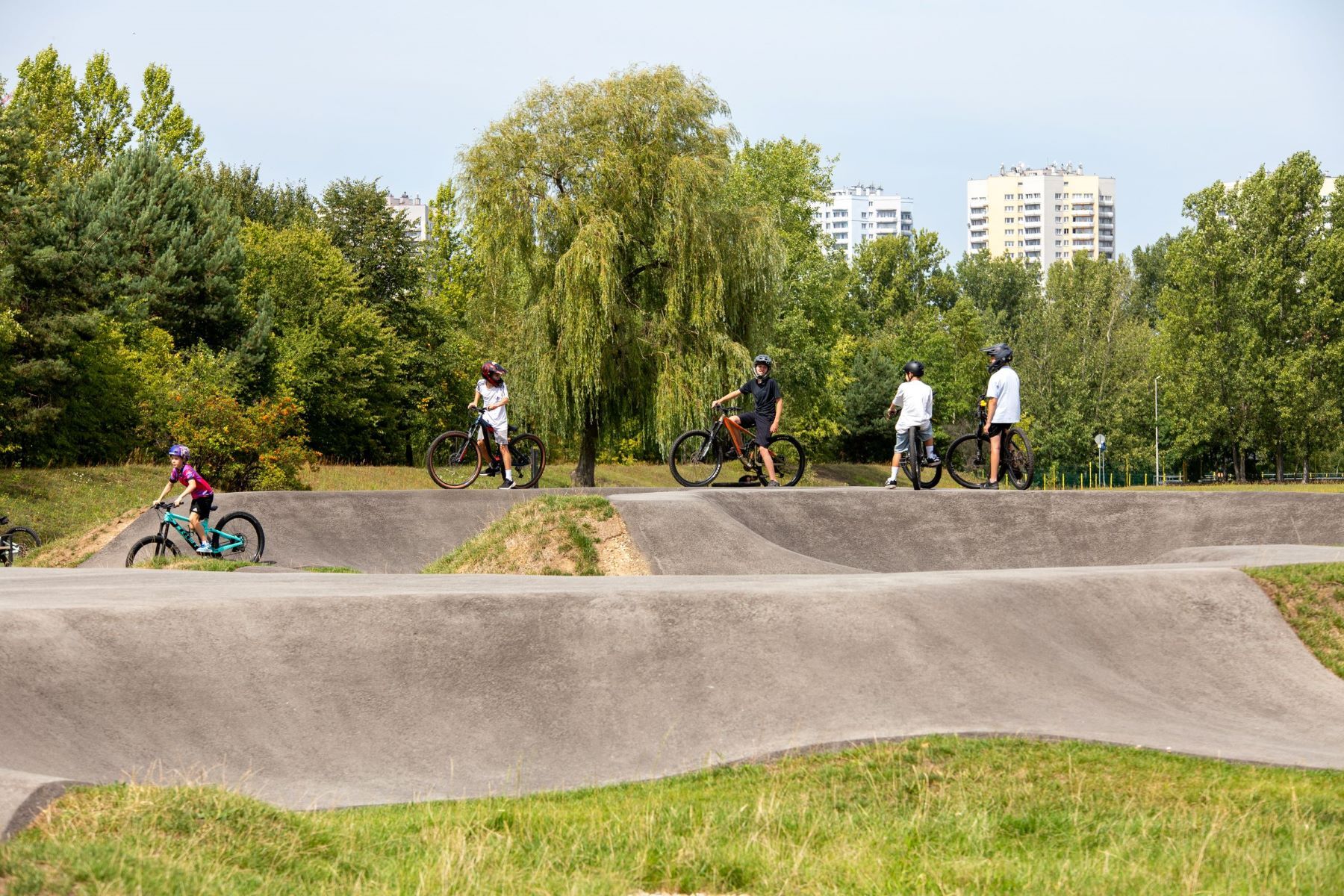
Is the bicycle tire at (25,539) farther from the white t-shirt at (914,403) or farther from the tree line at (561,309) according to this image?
the white t-shirt at (914,403)

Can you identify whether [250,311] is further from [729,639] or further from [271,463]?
[729,639]

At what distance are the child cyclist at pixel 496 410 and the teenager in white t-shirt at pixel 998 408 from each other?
651cm

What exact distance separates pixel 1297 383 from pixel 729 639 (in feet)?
182

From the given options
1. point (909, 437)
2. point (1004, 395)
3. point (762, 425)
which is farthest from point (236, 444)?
point (1004, 395)

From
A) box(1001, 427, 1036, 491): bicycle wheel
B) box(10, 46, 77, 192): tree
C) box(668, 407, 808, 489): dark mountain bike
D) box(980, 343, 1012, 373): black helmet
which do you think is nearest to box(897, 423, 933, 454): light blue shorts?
box(1001, 427, 1036, 491): bicycle wheel

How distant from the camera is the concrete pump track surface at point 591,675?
6121 millimetres

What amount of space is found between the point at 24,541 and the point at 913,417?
15.2 meters

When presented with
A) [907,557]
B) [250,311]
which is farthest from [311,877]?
[250,311]

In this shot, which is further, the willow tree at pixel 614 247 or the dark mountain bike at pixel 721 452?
the willow tree at pixel 614 247

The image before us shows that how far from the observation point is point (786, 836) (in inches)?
195

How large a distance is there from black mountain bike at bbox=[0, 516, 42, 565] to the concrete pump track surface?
10094mm

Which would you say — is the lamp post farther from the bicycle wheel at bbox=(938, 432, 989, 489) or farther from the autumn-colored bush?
the bicycle wheel at bbox=(938, 432, 989, 489)

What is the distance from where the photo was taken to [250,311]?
45688 mm

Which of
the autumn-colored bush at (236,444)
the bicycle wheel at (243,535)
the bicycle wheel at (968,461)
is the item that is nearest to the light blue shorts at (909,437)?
the bicycle wheel at (968,461)
